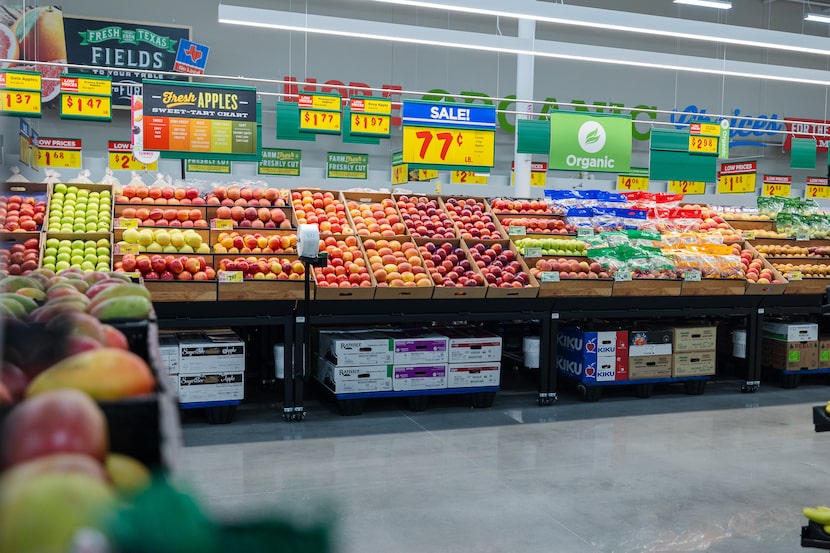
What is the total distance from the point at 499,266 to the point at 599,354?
1.24 m

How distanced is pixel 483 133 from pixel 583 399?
329cm

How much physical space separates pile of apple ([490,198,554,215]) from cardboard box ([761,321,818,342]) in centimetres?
261

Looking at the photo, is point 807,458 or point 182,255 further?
point 182,255

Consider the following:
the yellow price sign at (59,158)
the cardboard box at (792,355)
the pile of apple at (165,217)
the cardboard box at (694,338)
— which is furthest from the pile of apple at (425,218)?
the yellow price sign at (59,158)

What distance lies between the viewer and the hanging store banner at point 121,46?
548 inches

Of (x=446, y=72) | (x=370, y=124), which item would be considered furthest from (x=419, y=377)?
(x=446, y=72)

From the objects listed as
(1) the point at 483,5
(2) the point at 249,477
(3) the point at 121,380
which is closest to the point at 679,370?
(1) the point at 483,5

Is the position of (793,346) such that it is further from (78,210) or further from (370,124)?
(78,210)

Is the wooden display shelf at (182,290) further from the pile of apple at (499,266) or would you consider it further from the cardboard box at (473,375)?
the pile of apple at (499,266)

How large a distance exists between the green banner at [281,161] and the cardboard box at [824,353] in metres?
9.63

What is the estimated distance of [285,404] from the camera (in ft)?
20.3

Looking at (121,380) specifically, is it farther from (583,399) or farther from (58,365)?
(583,399)

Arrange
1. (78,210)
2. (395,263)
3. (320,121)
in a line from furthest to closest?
(320,121) < (395,263) < (78,210)

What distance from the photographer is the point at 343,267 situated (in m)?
6.57
